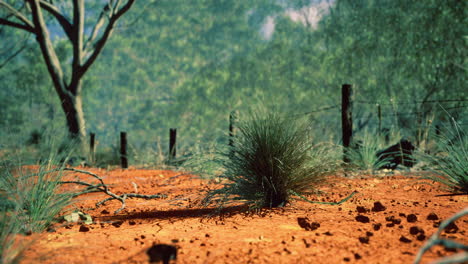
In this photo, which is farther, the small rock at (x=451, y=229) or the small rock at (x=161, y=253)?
the small rock at (x=451, y=229)

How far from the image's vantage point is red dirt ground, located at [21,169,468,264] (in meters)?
2.23

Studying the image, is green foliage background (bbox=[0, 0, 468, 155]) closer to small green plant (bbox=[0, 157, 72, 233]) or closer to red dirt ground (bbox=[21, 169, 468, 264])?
small green plant (bbox=[0, 157, 72, 233])

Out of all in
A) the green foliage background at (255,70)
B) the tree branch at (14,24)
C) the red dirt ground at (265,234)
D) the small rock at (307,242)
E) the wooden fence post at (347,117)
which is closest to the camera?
the red dirt ground at (265,234)

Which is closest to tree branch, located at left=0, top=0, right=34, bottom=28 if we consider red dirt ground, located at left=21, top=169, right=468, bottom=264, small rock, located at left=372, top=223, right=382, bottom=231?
red dirt ground, located at left=21, top=169, right=468, bottom=264

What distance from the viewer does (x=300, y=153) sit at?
4.02 meters

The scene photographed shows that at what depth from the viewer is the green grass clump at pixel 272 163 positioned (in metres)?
3.94

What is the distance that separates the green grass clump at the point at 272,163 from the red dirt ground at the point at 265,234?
176 millimetres

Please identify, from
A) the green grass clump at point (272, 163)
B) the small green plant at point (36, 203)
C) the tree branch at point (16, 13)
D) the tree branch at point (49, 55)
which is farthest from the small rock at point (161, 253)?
the tree branch at point (49, 55)

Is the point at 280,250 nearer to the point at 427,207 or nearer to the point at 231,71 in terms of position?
the point at 427,207

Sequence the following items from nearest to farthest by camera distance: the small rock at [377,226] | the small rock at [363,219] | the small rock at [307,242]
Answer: the small rock at [307,242]
the small rock at [377,226]
the small rock at [363,219]

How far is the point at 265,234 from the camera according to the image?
2.70 meters

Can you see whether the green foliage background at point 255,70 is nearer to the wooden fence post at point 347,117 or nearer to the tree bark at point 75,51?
the wooden fence post at point 347,117

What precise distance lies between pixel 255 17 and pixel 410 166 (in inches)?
1500

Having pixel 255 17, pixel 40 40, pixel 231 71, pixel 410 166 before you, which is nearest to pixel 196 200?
pixel 410 166
